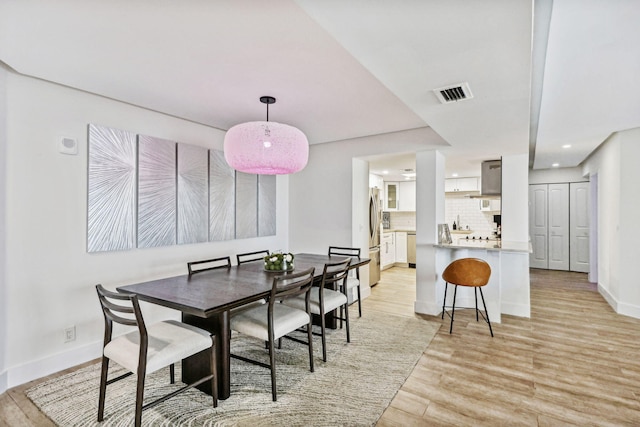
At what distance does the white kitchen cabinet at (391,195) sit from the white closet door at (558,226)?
3270 millimetres

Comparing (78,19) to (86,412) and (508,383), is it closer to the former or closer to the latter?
(86,412)

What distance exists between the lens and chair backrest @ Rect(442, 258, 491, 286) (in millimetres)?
3393

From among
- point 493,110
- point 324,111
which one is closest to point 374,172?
point 324,111

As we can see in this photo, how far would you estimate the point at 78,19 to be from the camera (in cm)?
180

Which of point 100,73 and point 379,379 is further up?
point 100,73

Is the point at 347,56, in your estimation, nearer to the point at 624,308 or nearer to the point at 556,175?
the point at 624,308

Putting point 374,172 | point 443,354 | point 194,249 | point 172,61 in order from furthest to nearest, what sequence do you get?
1. point 374,172
2. point 194,249
3. point 443,354
4. point 172,61

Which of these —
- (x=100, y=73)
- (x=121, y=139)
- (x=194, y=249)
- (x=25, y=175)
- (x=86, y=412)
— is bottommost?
(x=86, y=412)

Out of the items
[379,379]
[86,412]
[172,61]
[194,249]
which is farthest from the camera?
[194,249]

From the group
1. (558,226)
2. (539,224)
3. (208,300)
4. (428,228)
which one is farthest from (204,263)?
(558,226)

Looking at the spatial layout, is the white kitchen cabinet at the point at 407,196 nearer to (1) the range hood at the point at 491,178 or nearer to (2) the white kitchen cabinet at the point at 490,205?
(2) the white kitchen cabinet at the point at 490,205

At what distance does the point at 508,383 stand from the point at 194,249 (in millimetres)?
3315

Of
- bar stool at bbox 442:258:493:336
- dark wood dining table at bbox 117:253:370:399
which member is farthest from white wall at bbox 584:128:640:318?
dark wood dining table at bbox 117:253:370:399

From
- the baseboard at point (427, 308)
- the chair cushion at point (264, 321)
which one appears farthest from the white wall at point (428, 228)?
the chair cushion at point (264, 321)
